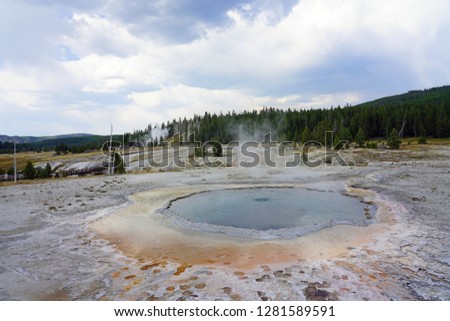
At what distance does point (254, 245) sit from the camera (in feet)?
36.2

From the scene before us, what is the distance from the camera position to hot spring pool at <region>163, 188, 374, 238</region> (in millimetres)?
13366

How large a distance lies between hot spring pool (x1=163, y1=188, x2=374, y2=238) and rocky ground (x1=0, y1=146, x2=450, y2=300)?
87 cm

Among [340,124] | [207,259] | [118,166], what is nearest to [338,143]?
[340,124]

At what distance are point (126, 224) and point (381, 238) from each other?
10488 millimetres

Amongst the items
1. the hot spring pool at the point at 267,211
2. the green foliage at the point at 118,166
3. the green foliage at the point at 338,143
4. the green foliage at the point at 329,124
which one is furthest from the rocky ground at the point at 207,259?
the green foliage at the point at 329,124

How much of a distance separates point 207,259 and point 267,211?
23.9 ft

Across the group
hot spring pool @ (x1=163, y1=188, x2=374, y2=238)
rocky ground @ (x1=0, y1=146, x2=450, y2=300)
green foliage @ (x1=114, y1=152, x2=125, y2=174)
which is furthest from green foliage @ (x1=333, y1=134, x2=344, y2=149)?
rocky ground @ (x1=0, y1=146, x2=450, y2=300)

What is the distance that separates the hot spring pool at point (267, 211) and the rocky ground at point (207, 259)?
87 centimetres

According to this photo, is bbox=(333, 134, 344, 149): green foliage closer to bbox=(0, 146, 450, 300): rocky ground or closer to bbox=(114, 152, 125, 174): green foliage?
bbox=(114, 152, 125, 174): green foliage

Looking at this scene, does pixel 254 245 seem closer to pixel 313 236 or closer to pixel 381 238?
pixel 313 236

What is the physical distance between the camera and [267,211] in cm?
1653

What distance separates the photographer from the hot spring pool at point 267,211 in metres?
13.4

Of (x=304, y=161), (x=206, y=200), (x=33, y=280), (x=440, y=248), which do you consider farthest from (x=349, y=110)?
(x=33, y=280)

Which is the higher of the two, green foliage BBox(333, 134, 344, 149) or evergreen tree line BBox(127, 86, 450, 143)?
evergreen tree line BBox(127, 86, 450, 143)
